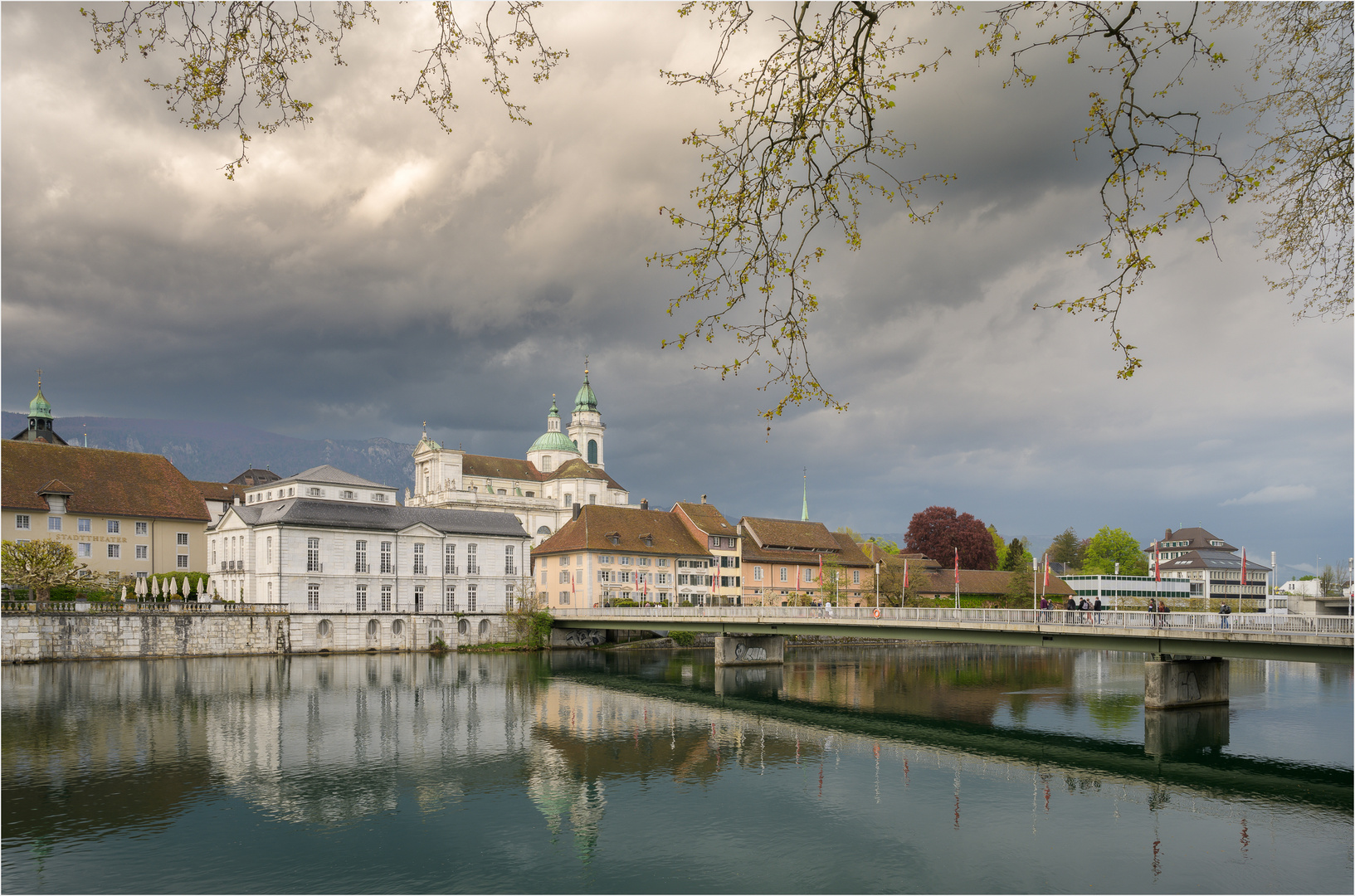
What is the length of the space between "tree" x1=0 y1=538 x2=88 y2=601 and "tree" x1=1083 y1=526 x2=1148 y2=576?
5051 inches

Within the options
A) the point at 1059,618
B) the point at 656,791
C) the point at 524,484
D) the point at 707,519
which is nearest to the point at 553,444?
the point at 524,484

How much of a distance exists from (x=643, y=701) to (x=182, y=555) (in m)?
53.3

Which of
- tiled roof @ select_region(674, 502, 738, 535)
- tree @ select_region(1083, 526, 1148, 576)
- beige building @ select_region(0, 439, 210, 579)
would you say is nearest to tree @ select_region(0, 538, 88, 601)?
beige building @ select_region(0, 439, 210, 579)

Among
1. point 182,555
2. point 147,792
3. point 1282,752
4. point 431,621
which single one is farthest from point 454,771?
point 182,555

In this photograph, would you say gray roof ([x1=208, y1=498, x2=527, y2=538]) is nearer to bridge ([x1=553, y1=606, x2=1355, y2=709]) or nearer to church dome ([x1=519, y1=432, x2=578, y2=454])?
bridge ([x1=553, y1=606, x2=1355, y2=709])

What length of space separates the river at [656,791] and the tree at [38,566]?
15.6m

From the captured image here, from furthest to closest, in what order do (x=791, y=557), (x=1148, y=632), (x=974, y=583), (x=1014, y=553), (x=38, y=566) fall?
(x=1014, y=553)
(x=974, y=583)
(x=791, y=557)
(x=38, y=566)
(x=1148, y=632)

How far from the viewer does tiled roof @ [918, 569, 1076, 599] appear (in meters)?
105

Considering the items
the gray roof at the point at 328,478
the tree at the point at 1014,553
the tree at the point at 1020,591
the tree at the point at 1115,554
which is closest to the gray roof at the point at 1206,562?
the tree at the point at 1115,554

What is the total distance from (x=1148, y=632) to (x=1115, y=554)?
371ft

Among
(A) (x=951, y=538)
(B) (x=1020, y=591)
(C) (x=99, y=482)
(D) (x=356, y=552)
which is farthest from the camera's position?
(A) (x=951, y=538)

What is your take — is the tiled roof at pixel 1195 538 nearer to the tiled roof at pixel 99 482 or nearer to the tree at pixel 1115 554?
the tree at pixel 1115 554

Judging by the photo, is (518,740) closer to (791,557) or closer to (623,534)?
(623,534)

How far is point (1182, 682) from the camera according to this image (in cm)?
4334
